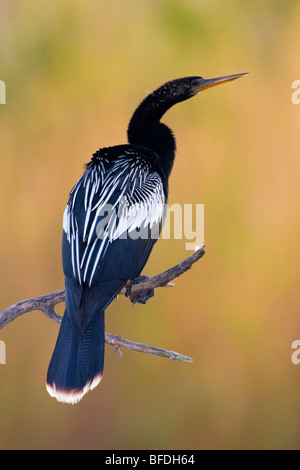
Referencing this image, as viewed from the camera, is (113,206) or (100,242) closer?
(100,242)

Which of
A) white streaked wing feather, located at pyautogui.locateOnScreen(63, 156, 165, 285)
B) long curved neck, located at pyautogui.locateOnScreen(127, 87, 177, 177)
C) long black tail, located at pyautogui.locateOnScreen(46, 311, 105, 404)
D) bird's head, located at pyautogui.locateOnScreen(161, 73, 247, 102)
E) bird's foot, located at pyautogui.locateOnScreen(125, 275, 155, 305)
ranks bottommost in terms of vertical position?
long black tail, located at pyautogui.locateOnScreen(46, 311, 105, 404)

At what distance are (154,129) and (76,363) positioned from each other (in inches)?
51.5

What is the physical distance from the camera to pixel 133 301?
98.7 inches

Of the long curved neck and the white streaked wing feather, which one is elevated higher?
the long curved neck

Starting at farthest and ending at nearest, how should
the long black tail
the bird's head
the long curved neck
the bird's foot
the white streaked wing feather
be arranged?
the bird's head < the long curved neck < the bird's foot < the white streaked wing feather < the long black tail

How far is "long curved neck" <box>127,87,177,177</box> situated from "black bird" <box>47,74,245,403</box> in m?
0.01

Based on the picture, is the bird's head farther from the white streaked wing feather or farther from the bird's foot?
the bird's foot

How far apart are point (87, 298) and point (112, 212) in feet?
1.27

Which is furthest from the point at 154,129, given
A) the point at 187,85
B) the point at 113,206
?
the point at 113,206

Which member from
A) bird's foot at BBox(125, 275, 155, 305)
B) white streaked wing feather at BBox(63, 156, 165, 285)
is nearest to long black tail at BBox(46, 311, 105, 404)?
white streaked wing feather at BBox(63, 156, 165, 285)

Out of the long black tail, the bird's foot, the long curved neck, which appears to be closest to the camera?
the long black tail

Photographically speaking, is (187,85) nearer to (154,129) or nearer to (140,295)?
(154,129)

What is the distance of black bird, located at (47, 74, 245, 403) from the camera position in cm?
206

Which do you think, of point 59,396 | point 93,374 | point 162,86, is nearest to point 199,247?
point 93,374
